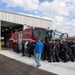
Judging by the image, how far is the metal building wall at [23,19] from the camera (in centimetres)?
3281

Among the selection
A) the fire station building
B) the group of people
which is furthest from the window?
the fire station building

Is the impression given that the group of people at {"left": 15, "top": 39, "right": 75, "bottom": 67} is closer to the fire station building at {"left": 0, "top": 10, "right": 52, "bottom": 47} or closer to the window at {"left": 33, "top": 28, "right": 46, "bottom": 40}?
the window at {"left": 33, "top": 28, "right": 46, "bottom": 40}

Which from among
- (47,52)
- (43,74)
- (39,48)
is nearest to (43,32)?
(47,52)

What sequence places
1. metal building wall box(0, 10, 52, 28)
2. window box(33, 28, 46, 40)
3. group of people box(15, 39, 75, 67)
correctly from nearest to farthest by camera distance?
group of people box(15, 39, 75, 67), window box(33, 28, 46, 40), metal building wall box(0, 10, 52, 28)

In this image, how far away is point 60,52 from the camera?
15031mm

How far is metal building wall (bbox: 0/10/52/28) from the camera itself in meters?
32.8

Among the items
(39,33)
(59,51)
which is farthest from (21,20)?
(59,51)

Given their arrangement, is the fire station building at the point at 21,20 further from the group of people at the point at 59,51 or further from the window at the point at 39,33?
the group of people at the point at 59,51

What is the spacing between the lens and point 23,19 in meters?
35.1

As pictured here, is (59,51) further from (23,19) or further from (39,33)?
(23,19)

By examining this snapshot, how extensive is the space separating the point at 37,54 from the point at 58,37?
8.82m

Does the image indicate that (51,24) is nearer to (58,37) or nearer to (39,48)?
(58,37)

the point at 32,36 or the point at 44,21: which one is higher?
the point at 44,21

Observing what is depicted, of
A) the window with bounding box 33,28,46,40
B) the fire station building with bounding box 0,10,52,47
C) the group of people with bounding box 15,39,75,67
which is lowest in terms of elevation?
the group of people with bounding box 15,39,75,67
